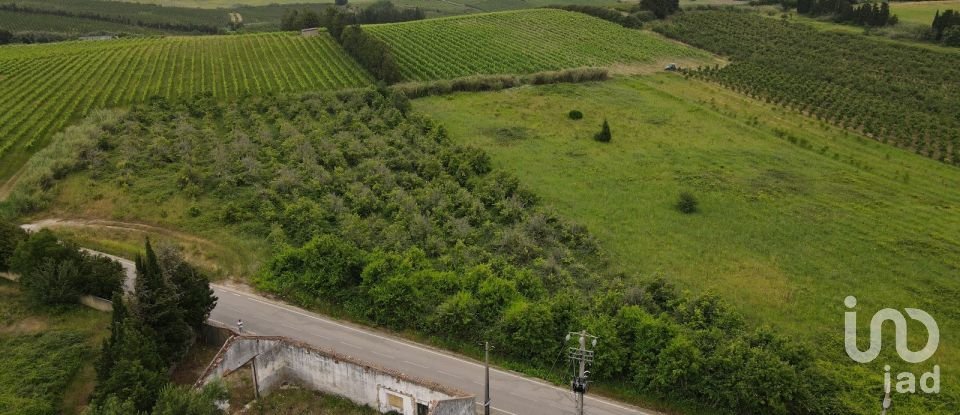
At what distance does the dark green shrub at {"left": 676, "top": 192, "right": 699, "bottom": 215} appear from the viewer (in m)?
50.4

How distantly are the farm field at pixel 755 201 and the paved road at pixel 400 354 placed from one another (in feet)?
39.6

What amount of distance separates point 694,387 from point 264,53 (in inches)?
3326

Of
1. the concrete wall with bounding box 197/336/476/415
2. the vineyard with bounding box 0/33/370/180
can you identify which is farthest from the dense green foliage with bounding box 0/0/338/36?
the concrete wall with bounding box 197/336/476/415

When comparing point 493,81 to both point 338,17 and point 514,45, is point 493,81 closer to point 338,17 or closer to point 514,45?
point 514,45

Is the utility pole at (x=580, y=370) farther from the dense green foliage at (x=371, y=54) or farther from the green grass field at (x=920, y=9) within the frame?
the green grass field at (x=920, y=9)

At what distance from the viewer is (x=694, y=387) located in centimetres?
2892

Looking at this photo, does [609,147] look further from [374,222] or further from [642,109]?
[374,222]

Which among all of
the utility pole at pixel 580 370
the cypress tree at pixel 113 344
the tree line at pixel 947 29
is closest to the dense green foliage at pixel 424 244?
the utility pole at pixel 580 370

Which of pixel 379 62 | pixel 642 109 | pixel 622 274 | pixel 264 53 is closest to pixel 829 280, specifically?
pixel 622 274

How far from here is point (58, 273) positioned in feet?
117

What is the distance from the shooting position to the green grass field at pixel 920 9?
120 m

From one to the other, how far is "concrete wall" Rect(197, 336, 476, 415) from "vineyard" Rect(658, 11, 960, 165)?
196 feet

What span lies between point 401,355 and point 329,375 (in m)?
3.83

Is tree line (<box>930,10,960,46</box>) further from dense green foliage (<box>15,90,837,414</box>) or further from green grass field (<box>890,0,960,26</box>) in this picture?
dense green foliage (<box>15,90,837,414</box>)
